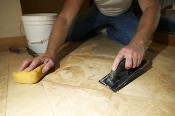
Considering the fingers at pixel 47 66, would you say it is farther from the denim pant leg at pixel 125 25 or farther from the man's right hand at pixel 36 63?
the denim pant leg at pixel 125 25

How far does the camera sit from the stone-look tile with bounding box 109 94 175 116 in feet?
2.71

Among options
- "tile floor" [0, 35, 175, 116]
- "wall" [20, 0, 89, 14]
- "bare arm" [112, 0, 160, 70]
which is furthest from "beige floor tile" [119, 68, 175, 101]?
"wall" [20, 0, 89, 14]

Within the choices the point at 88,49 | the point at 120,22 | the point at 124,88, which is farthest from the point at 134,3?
the point at 124,88

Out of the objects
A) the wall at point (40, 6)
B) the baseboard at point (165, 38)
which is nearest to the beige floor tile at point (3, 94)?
the wall at point (40, 6)

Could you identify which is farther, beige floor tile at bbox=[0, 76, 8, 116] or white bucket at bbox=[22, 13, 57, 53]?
white bucket at bbox=[22, 13, 57, 53]

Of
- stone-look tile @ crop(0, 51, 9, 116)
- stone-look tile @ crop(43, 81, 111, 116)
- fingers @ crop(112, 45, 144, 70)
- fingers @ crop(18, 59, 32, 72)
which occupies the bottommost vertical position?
stone-look tile @ crop(0, 51, 9, 116)

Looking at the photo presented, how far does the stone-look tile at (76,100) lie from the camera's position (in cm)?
83

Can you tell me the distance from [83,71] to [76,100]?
298 millimetres

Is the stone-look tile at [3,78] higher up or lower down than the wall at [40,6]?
lower down

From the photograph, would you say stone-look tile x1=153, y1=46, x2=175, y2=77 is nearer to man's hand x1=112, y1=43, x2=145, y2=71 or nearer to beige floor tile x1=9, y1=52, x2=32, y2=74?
man's hand x1=112, y1=43, x2=145, y2=71

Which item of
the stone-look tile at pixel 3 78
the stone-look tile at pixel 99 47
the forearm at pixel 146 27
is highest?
the forearm at pixel 146 27

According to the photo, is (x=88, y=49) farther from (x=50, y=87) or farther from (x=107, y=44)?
(x=50, y=87)

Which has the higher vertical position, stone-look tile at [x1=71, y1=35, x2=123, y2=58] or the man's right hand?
the man's right hand

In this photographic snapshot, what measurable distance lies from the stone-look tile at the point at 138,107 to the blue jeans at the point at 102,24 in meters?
0.75
